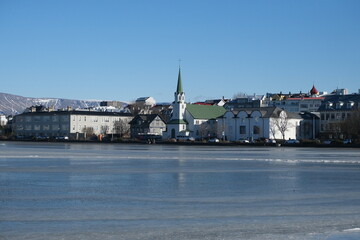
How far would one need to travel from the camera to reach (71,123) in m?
158

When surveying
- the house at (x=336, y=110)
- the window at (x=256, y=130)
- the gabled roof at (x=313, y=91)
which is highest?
the gabled roof at (x=313, y=91)

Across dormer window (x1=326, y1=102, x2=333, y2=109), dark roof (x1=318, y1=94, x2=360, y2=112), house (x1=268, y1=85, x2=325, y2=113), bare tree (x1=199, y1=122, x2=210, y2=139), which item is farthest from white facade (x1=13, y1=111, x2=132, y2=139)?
dormer window (x1=326, y1=102, x2=333, y2=109)

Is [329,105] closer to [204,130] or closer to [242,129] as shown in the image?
[242,129]

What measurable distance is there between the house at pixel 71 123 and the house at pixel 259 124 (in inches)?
1504

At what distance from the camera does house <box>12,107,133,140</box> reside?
521ft

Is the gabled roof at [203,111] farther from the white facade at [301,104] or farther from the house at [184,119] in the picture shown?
the white facade at [301,104]

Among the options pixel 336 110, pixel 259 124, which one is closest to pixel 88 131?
pixel 259 124

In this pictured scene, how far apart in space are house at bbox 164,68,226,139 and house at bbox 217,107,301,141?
1125cm

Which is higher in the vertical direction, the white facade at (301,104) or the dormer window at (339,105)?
the white facade at (301,104)

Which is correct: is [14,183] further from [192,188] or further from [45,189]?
[192,188]

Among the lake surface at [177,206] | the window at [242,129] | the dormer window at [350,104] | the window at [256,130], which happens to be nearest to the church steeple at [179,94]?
the window at [242,129]

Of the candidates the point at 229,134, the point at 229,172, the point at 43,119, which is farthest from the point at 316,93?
the point at 229,172

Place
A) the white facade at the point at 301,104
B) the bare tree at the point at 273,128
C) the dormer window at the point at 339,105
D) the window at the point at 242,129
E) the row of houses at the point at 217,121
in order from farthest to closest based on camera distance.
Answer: the white facade at the point at 301,104 < the dormer window at the point at 339,105 < the window at the point at 242,129 < the row of houses at the point at 217,121 < the bare tree at the point at 273,128

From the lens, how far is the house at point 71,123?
158875mm
